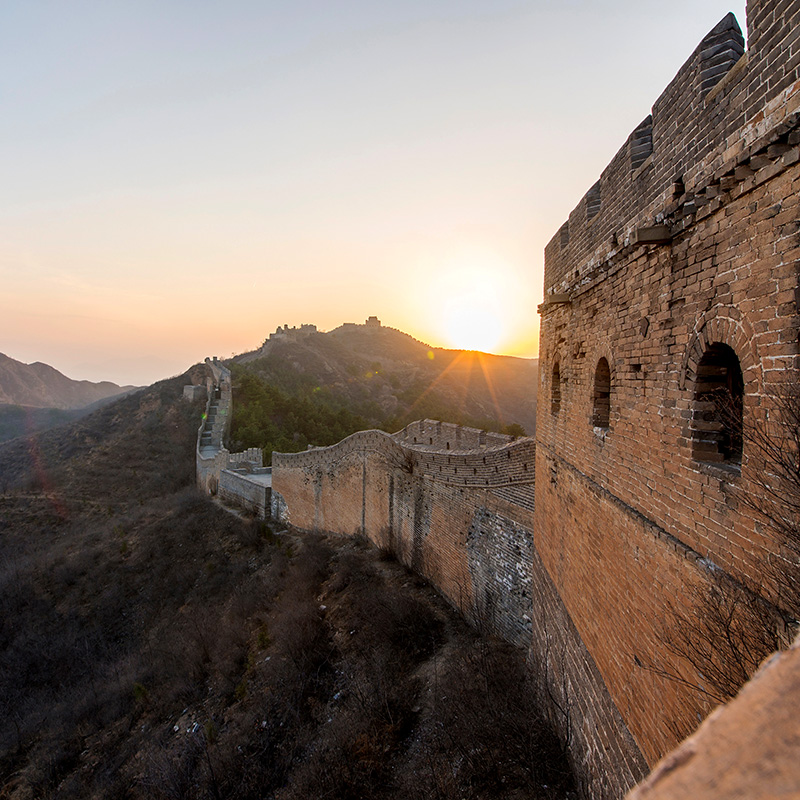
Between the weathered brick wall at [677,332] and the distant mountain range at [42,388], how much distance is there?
4533 inches

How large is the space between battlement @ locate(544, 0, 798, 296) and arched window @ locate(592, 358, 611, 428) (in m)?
0.93

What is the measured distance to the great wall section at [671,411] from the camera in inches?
85.3

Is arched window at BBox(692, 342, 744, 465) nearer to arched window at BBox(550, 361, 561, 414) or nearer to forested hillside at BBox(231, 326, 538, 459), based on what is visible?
arched window at BBox(550, 361, 561, 414)

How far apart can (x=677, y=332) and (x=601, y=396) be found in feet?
5.66

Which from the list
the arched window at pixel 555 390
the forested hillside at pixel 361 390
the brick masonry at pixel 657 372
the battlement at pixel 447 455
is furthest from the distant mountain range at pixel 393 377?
the brick masonry at pixel 657 372

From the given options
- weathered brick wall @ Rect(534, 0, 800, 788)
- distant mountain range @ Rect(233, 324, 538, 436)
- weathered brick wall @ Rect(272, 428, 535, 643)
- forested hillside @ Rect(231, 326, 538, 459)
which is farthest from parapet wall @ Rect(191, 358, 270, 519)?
weathered brick wall @ Rect(534, 0, 800, 788)

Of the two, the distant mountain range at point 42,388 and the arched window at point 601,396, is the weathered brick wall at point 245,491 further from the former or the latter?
the distant mountain range at point 42,388

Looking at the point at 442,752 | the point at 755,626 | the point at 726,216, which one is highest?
the point at 726,216

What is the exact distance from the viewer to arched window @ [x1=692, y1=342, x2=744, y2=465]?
287cm

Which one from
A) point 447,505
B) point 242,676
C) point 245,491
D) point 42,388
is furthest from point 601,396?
point 42,388

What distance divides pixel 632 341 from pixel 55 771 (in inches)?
510

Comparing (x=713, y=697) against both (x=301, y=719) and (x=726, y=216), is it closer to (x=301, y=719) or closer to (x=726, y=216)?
(x=726, y=216)

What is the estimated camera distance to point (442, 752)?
Result: 6203 millimetres

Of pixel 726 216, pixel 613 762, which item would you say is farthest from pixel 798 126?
pixel 613 762
